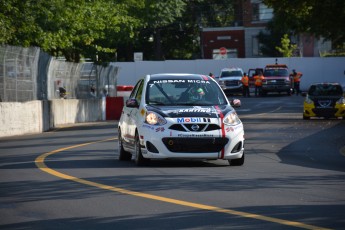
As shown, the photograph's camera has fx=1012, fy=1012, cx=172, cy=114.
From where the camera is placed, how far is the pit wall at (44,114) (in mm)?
30094

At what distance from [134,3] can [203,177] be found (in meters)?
39.0

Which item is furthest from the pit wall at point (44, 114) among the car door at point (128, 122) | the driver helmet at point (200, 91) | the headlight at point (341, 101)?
the driver helmet at point (200, 91)

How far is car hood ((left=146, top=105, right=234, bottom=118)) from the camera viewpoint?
54.6 feet

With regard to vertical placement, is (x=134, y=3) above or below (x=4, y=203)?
above

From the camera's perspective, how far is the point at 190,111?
16734 millimetres

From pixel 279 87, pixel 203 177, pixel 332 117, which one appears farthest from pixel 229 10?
pixel 203 177

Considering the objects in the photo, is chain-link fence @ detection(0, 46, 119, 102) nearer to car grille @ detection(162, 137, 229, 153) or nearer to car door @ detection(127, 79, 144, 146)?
car door @ detection(127, 79, 144, 146)

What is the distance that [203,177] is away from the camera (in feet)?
48.5

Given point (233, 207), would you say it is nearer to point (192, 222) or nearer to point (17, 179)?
point (192, 222)

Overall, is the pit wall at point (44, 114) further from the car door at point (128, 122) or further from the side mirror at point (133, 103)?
the side mirror at point (133, 103)

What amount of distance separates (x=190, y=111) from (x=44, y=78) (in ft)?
62.1

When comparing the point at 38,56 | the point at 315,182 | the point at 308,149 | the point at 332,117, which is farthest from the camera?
the point at 332,117

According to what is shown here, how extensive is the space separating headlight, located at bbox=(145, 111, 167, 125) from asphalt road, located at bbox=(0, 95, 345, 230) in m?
0.78

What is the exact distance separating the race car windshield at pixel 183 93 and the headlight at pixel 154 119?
64 cm
